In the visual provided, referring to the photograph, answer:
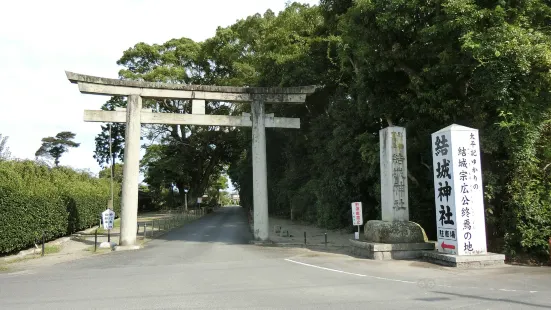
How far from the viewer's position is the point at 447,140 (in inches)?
458

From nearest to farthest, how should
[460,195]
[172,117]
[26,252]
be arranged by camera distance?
[460,195]
[26,252]
[172,117]

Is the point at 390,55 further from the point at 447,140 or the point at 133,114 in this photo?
the point at 133,114

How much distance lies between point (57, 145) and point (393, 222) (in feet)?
208

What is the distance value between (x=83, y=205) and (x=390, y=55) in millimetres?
20752

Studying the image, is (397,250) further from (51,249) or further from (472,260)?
(51,249)

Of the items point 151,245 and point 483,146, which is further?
point 151,245

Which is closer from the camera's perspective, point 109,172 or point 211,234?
point 211,234

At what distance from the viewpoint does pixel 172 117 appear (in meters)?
18.0

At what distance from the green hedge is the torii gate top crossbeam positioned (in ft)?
15.0

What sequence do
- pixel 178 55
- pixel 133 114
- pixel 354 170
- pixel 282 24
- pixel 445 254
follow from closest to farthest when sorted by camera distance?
pixel 445 254 → pixel 133 114 → pixel 354 170 → pixel 282 24 → pixel 178 55

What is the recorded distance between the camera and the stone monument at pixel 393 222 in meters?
12.5

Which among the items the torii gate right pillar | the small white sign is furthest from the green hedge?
the small white sign

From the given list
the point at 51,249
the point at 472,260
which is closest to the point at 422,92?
the point at 472,260

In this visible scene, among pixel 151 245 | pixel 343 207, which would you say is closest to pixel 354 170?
pixel 343 207
